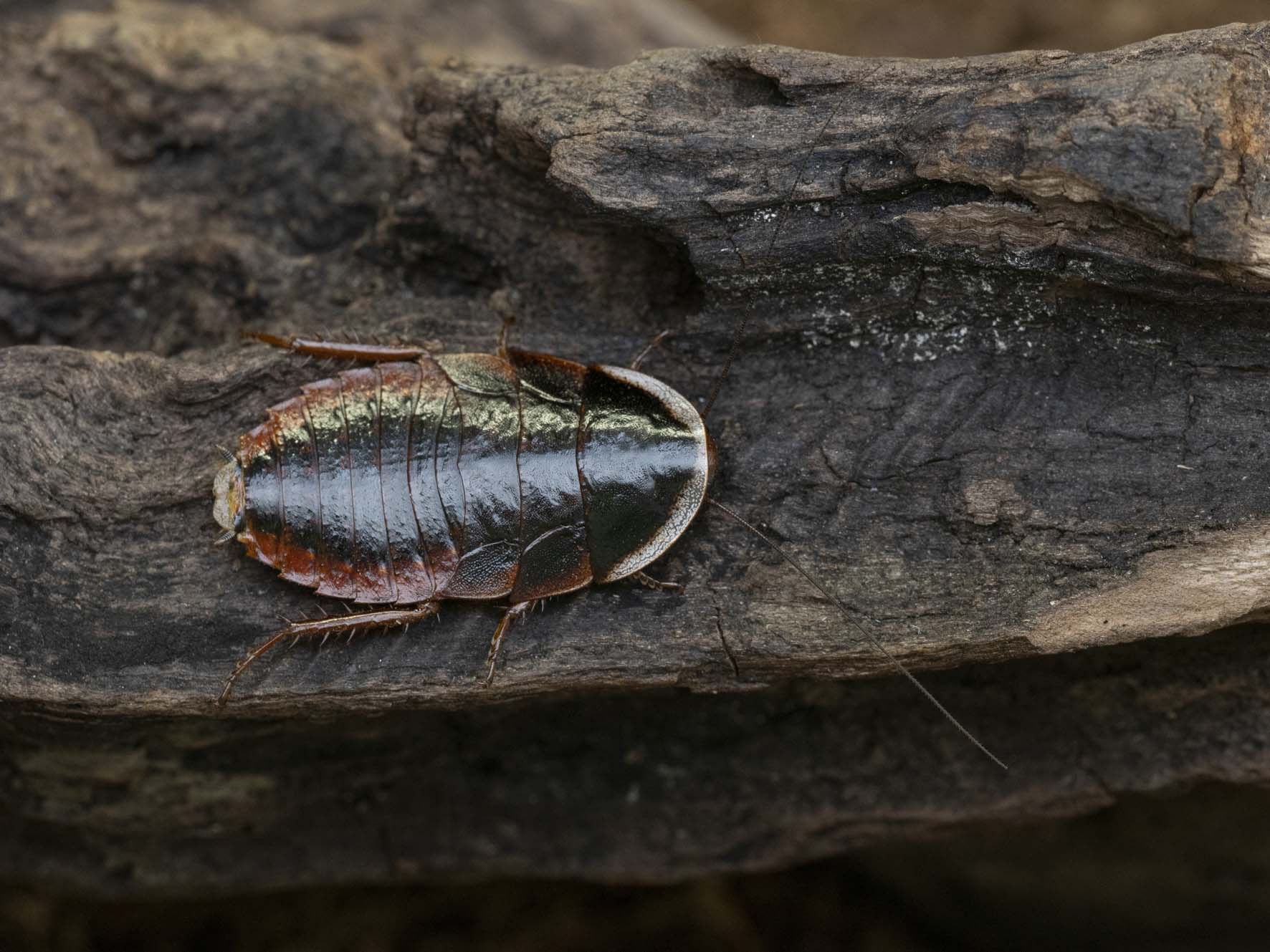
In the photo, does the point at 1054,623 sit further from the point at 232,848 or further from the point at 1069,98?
the point at 232,848

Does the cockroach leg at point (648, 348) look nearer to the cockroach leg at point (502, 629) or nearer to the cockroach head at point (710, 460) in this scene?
the cockroach head at point (710, 460)

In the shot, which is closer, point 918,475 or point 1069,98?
point 1069,98

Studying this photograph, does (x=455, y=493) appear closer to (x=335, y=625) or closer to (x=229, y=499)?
(x=335, y=625)


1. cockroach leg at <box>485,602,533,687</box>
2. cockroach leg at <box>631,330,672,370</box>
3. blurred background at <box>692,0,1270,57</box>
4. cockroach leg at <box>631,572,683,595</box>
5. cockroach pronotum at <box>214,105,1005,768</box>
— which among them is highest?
blurred background at <box>692,0,1270,57</box>

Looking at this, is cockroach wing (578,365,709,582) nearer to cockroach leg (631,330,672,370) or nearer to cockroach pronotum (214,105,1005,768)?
cockroach pronotum (214,105,1005,768)

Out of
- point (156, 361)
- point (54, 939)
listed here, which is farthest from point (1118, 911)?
point (54, 939)

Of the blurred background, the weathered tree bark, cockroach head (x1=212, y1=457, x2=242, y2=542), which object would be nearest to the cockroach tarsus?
cockroach head (x1=212, y1=457, x2=242, y2=542)

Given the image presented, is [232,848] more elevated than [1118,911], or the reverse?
[232,848]

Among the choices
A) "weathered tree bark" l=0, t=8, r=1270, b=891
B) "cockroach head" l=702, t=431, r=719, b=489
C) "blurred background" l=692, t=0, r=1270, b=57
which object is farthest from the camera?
"blurred background" l=692, t=0, r=1270, b=57

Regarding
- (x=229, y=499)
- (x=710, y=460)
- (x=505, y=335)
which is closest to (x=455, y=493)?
(x=505, y=335)
